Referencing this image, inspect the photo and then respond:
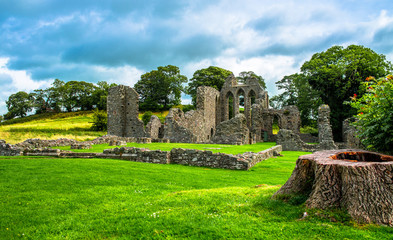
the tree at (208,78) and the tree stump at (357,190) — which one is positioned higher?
the tree at (208,78)

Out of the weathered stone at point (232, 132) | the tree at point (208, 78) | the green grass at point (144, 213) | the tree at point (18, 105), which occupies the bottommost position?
the green grass at point (144, 213)

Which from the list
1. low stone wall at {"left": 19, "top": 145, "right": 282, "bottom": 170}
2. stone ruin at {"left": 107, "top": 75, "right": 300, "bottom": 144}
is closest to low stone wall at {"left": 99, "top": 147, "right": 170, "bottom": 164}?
low stone wall at {"left": 19, "top": 145, "right": 282, "bottom": 170}

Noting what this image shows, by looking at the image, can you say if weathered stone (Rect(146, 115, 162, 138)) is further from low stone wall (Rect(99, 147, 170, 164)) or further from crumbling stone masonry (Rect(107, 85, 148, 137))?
low stone wall (Rect(99, 147, 170, 164))

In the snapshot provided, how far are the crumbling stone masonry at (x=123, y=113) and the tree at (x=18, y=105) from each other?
4416cm

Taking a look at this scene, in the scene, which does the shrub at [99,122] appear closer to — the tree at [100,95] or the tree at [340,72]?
the tree at [100,95]

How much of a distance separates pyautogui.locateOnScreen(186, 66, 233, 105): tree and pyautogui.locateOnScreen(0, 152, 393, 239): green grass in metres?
49.0

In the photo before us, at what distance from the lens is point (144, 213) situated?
14.7 feet

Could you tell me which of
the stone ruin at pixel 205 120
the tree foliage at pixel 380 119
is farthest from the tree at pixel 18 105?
the tree foliage at pixel 380 119

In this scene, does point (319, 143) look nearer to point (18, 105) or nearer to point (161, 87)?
point (161, 87)

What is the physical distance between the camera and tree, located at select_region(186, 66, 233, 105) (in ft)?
181

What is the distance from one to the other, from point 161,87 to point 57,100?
28.6m

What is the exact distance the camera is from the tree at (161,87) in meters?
60.2

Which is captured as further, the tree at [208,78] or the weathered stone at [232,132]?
the tree at [208,78]

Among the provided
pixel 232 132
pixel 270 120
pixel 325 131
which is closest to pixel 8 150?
pixel 232 132
